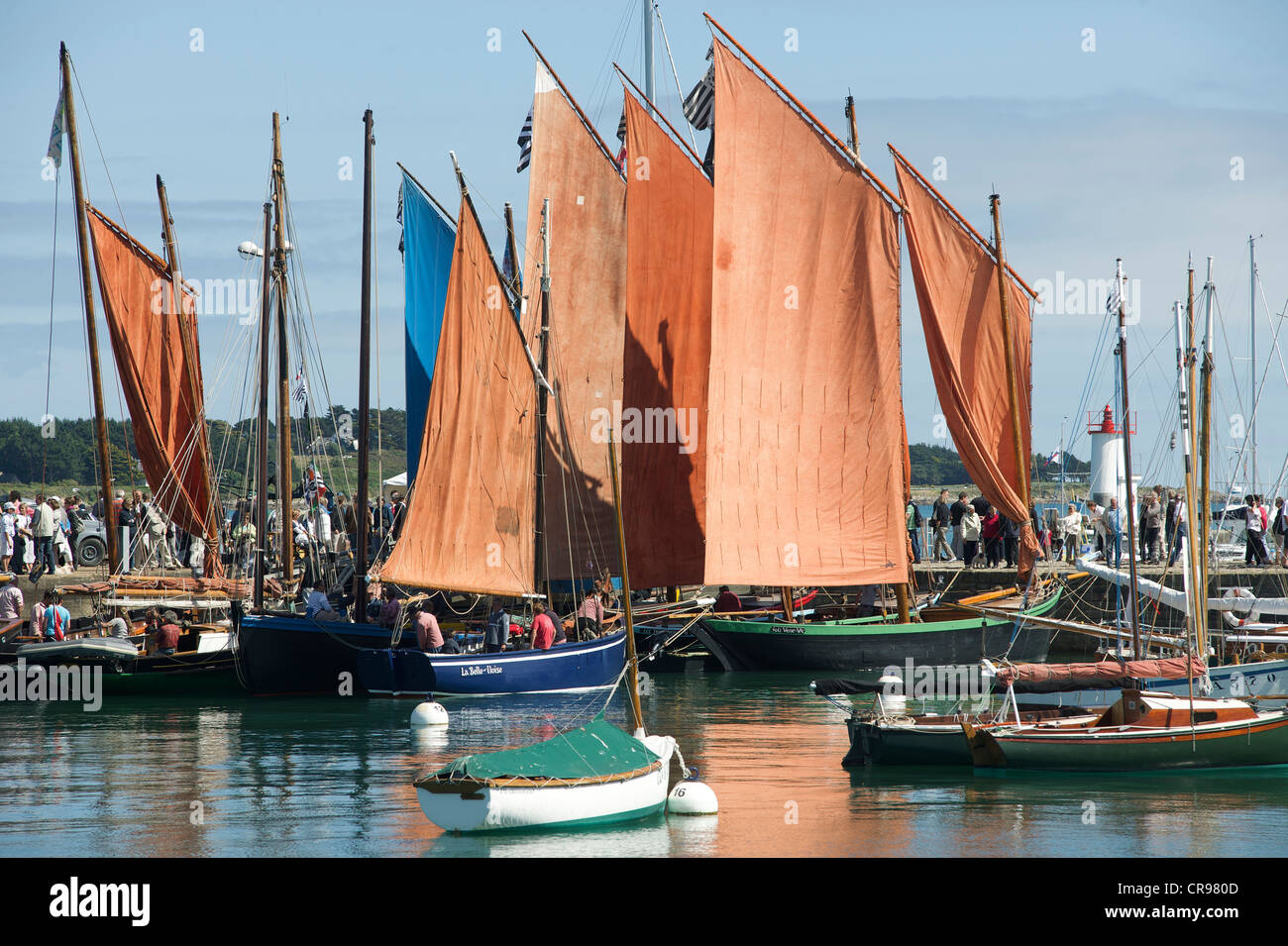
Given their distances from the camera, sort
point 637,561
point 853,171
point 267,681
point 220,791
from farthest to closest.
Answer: point 637,561 < point 853,171 < point 267,681 < point 220,791

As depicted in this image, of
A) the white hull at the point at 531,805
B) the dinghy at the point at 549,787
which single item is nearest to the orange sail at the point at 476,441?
the dinghy at the point at 549,787

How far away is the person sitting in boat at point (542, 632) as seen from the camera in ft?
117

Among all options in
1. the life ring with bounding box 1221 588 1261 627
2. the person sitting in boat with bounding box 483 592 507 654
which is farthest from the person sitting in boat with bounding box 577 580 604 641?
the life ring with bounding box 1221 588 1261 627

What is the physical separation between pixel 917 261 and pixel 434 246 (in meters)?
14.8

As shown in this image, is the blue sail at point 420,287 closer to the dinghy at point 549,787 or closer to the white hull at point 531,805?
the dinghy at point 549,787

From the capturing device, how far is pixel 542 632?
3588cm

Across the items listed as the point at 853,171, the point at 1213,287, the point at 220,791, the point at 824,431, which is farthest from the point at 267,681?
the point at 1213,287

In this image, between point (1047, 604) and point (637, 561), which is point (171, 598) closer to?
point (637, 561)

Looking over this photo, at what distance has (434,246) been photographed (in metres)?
47.9

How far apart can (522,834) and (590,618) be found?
18.2 m

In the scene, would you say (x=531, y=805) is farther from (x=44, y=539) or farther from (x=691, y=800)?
(x=44, y=539)

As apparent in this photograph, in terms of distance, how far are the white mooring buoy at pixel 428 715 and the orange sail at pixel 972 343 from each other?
18126mm

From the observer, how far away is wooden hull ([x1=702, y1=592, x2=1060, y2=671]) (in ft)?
132

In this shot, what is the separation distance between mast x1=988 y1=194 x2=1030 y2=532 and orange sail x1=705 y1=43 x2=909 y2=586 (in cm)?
593
